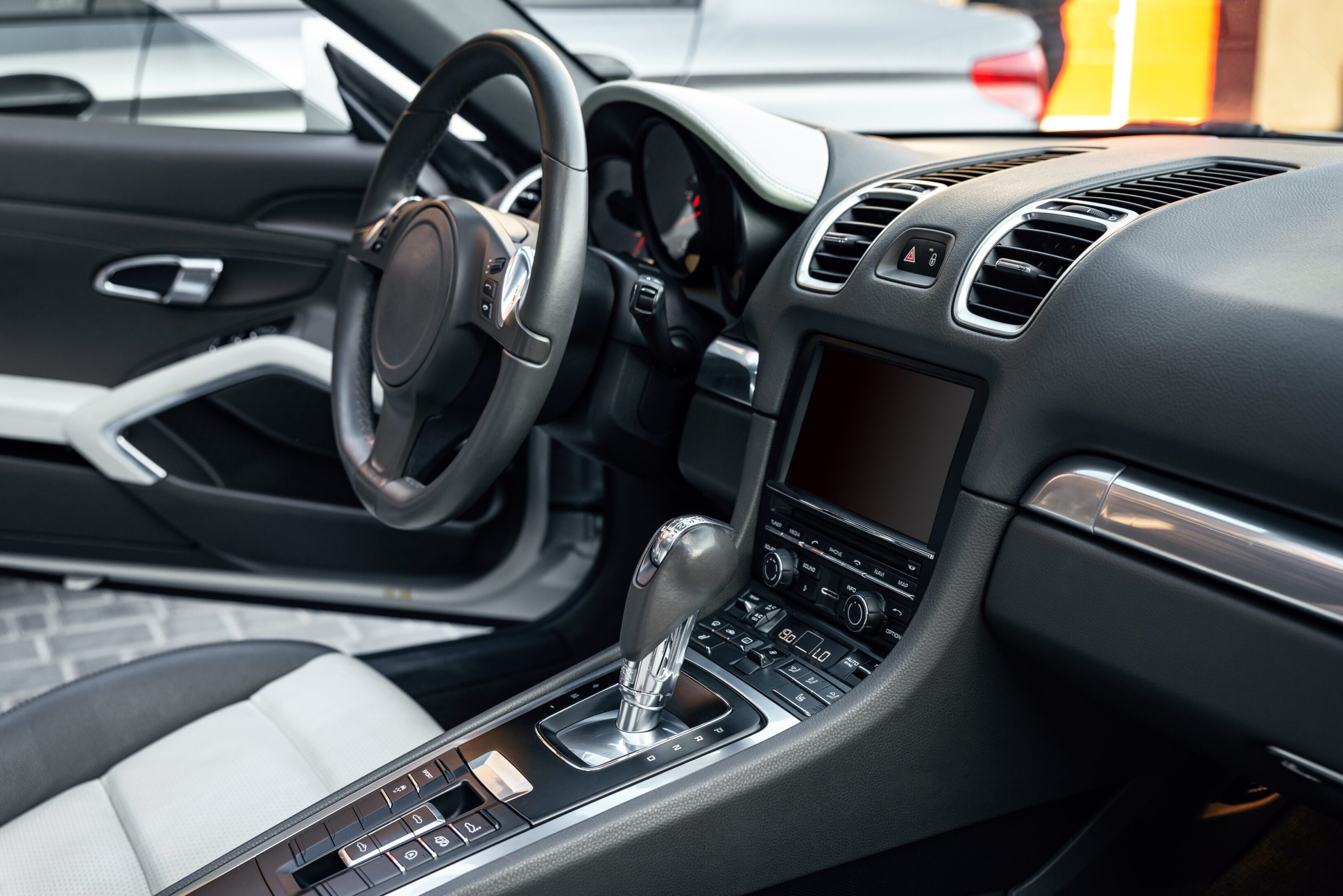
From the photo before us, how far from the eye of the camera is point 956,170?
4.06 ft

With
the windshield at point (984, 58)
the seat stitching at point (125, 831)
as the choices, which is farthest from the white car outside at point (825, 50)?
the seat stitching at point (125, 831)

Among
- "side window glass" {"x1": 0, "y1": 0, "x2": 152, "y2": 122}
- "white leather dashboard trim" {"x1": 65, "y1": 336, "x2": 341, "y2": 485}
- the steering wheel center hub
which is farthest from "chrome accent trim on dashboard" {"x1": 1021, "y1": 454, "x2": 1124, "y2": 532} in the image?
"side window glass" {"x1": 0, "y1": 0, "x2": 152, "y2": 122}

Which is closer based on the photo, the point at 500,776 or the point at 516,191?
the point at 500,776

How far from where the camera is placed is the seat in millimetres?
992

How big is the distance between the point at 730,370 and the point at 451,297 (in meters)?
0.33

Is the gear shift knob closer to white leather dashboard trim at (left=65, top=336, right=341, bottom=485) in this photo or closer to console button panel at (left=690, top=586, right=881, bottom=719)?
console button panel at (left=690, top=586, right=881, bottom=719)

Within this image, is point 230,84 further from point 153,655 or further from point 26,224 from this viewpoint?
point 153,655

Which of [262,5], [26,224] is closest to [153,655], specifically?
[26,224]

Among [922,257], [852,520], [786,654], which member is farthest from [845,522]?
[922,257]

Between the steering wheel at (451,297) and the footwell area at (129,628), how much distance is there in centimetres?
79

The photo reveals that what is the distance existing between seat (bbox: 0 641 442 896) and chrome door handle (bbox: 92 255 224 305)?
770 millimetres

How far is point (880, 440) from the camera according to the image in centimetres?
104

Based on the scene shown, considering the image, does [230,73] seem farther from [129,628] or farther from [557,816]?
[557,816]

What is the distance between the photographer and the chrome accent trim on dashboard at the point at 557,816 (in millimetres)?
854
